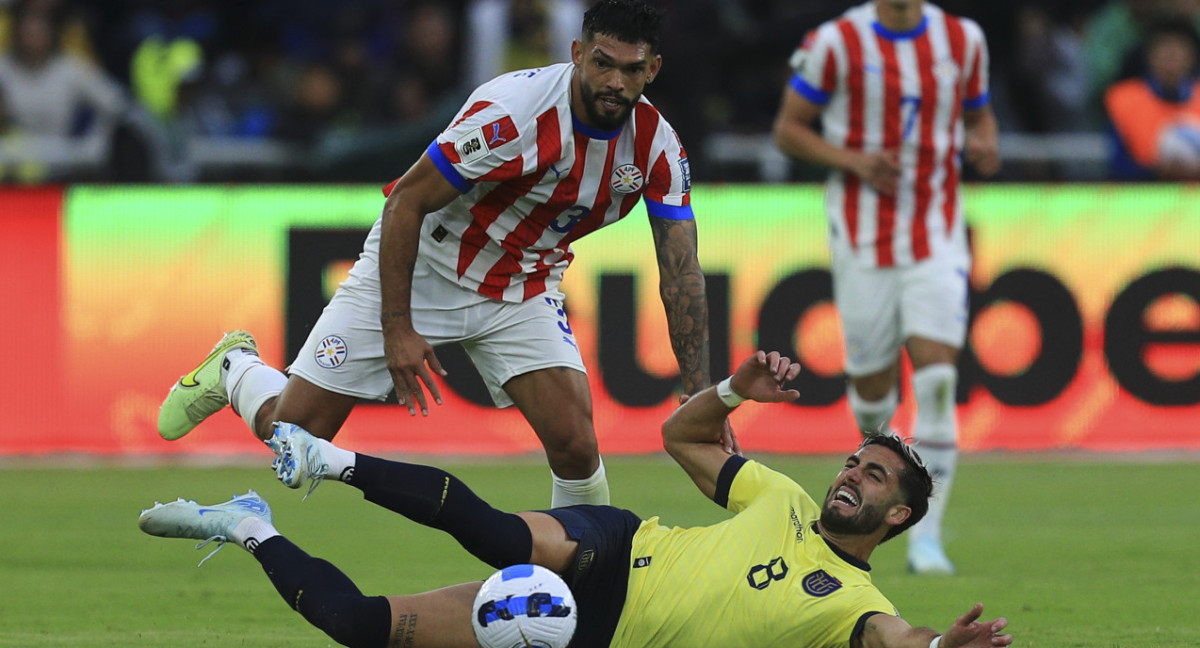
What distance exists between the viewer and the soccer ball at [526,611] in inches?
199

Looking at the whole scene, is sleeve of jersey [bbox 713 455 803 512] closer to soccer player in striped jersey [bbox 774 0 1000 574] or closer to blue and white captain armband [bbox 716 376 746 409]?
blue and white captain armband [bbox 716 376 746 409]

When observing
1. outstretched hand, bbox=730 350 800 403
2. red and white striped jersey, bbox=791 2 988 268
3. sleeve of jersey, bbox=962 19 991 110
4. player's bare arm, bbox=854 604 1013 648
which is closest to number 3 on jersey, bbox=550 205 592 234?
outstretched hand, bbox=730 350 800 403

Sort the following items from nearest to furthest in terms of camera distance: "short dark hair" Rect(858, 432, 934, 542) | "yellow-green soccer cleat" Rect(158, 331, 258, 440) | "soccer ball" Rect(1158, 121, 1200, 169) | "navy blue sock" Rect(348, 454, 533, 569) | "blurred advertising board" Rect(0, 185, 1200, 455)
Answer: "navy blue sock" Rect(348, 454, 533, 569) < "short dark hair" Rect(858, 432, 934, 542) < "yellow-green soccer cleat" Rect(158, 331, 258, 440) < "blurred advertising board" Rect(0, 185, 1200, 455) < "soccer ball" Rect(1158, 121, 1200, 169)

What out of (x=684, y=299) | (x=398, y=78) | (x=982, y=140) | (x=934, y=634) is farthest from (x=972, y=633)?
(x=398, y=78)

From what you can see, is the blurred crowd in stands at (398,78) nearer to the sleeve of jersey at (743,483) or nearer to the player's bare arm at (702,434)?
the player's bare arm at (702,434)

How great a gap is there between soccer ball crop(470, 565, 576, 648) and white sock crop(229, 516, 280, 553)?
2.66 feet

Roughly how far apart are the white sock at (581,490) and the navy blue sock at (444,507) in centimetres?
113

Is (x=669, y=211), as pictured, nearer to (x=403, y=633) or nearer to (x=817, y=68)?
(x=403, y=633)

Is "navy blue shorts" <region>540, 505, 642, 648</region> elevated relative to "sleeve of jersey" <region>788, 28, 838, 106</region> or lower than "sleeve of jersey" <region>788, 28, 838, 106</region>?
lower

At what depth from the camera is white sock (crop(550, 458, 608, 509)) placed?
21.7 feet

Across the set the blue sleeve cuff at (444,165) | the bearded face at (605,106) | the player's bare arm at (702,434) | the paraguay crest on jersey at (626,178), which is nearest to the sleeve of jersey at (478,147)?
the blue sleeve cuff at (444,165)

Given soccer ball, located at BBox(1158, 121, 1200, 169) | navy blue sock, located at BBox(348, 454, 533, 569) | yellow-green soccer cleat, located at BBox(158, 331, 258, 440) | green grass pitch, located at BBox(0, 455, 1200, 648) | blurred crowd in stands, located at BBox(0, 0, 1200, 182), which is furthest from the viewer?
blurred crowd in stands, located at BBox(0, 0, 1200, 182)

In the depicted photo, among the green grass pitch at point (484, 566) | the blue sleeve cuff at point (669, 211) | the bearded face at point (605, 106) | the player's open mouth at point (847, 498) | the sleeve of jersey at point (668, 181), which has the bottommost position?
the green grass pitch at point (484, 566)

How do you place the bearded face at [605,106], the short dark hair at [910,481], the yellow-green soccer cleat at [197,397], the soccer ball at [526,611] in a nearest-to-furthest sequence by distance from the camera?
the soccer ball at [526,611] → the short dark hair at [910,481] → the bearded face at [605,106] → the yellow-green soccer cleat at [197,397]
